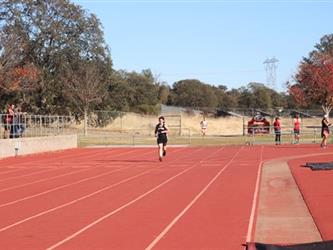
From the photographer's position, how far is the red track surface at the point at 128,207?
8.73 meters

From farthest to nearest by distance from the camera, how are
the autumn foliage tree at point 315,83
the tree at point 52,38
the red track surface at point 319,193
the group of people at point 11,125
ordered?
Result: the autumn foliage tree at point 315,83
the tree at point 52,38
the group of people at point 11,125
the red track surface at point 319,193

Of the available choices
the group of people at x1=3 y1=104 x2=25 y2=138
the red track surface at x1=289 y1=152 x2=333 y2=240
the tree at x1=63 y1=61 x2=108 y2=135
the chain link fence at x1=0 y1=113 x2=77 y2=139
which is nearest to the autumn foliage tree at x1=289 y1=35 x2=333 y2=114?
the tree at x1=63 y1=61 x2=108 y2=135

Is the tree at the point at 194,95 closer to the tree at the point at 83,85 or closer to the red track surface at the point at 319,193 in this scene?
the tree at the point at 83,85

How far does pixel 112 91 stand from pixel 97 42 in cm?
685

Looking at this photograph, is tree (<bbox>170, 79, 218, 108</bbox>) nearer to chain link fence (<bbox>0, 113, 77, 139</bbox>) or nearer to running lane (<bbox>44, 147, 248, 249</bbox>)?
chain link fence (<bbox>0, 113, 77, 139</bbox>)

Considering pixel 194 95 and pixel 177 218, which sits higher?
pixel 194 95

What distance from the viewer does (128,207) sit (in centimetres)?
1205

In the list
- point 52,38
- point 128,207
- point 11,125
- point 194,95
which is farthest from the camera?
point 194,95

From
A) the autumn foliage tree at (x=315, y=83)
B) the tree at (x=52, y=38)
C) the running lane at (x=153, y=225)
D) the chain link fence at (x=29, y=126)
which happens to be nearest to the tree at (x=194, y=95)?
the autumn foliage tree at (x=315, y=83)

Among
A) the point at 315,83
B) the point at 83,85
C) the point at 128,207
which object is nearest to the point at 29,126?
the point at 128,207

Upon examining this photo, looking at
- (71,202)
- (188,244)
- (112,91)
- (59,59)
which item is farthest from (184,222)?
(112,91)

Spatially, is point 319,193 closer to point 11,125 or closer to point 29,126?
point 11,125

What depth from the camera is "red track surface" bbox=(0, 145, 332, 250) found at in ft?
28.7

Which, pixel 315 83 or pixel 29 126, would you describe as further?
pixel 315 83
